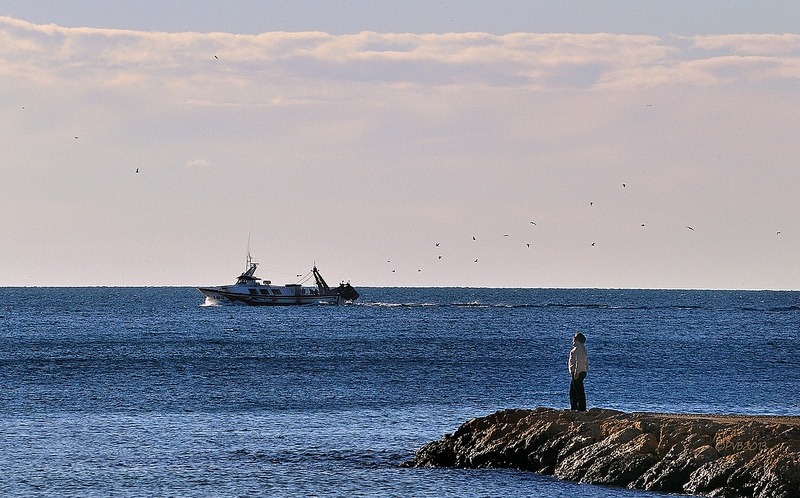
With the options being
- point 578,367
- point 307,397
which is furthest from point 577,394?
point 307,397

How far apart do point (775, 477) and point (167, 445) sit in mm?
16019

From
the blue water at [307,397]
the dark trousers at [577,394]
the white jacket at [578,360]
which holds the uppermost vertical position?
the white jacket at [578,360]

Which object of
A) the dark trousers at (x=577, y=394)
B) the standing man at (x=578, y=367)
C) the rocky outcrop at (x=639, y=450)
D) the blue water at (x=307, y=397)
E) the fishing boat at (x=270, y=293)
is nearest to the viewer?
the rocky outcrop at (x=639, y=450)

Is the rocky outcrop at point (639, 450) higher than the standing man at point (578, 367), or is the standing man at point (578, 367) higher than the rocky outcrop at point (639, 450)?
the standing man at point (578, 367)

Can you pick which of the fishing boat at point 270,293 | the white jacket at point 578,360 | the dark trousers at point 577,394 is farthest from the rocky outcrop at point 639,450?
the fishing boat at point 270,293

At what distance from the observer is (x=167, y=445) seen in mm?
28797

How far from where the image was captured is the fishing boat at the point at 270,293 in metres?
151

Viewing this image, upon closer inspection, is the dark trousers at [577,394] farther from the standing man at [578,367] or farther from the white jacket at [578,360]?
the white jacket at [578,360]

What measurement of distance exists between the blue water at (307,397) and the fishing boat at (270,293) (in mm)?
56890

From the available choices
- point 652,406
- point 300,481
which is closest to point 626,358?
point 652,406

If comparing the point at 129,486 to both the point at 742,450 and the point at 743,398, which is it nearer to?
Answer: the point at 742,450

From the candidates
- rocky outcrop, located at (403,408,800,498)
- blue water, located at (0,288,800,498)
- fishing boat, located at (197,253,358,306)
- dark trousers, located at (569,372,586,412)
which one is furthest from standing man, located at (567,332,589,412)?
fishing boat, located at (197,253,358,306)

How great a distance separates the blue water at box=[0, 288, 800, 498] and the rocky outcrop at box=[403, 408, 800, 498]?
68cm

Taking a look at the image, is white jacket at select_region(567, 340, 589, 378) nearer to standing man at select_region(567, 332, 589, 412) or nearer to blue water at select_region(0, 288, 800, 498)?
standing man at select_region(567, 332, 589, 412)
